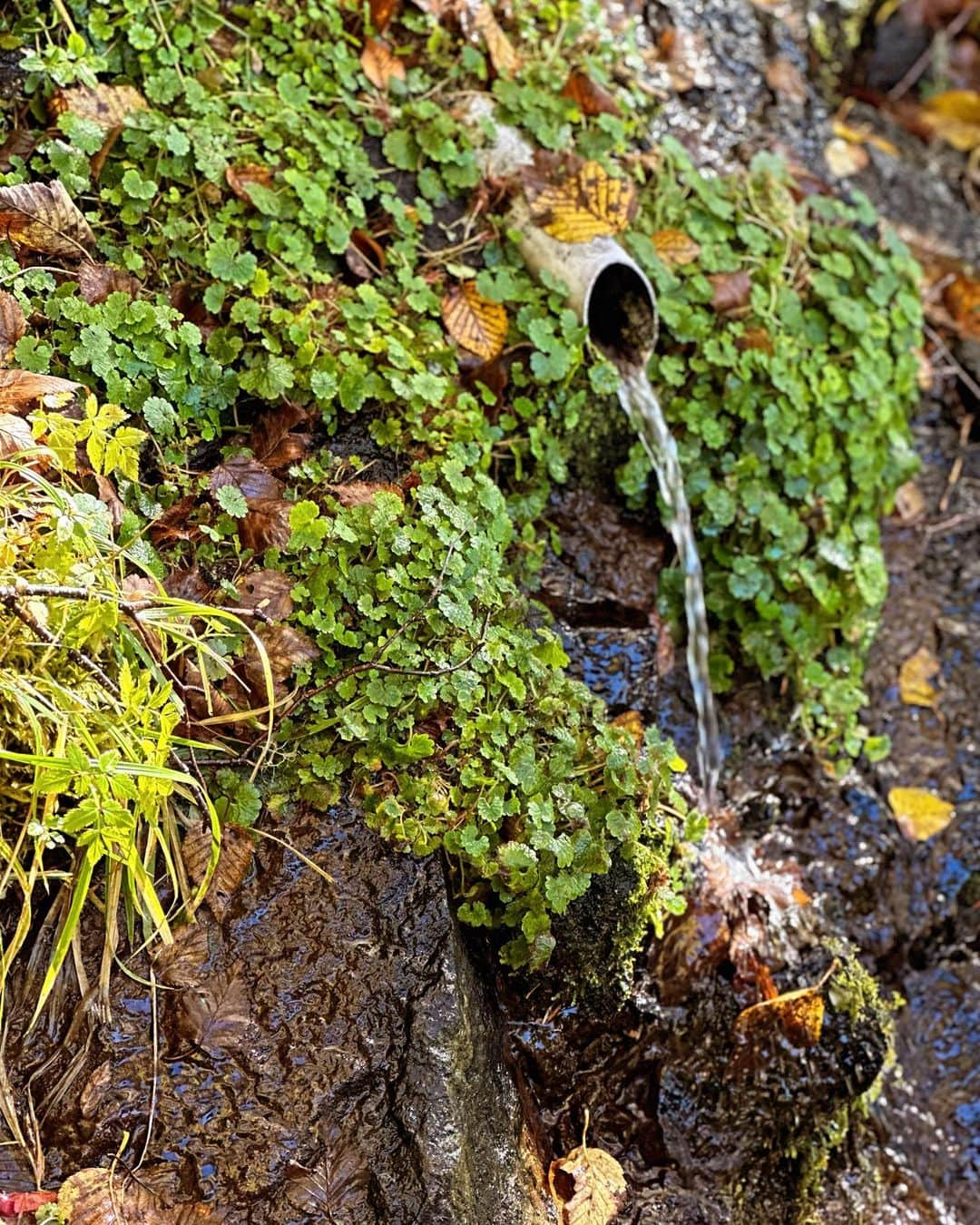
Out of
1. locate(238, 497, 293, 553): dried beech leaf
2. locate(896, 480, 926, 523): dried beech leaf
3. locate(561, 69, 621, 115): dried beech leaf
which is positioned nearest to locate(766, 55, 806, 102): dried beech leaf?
locate(561, 69, 621, 115): dried beech leaf

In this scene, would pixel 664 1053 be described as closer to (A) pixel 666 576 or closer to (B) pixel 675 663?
(B) pixel 675 663

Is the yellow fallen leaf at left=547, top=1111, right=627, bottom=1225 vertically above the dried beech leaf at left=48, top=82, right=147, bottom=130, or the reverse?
the dried beech leaf at left=48, top=82, right=147, bottom=130

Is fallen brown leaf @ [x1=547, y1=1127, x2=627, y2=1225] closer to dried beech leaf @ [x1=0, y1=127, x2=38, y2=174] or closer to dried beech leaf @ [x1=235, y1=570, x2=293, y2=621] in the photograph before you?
dried beech leaf @ [x1=235, y1=570, x2=293, y2=621]

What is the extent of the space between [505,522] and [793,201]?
2.04 metres

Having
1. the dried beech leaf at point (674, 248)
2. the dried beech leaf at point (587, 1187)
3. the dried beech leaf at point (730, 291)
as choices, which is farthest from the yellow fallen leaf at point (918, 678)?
the dried beech leaf at point (587, 1187)

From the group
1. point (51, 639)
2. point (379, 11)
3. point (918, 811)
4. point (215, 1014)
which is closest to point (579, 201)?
point (379, 11)

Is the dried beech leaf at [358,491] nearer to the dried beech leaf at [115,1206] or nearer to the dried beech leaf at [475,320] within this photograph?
the dried beech leaf at [475,320]

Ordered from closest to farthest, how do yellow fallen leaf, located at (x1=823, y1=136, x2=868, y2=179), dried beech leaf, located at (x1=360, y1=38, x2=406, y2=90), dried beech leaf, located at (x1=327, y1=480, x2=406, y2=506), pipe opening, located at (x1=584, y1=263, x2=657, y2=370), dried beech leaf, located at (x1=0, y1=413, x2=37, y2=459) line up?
dried beech leaf, located at (x1=0, y1=413, x2=37, y2=459)
dried beech leaf, located at (x1=327, y1=480, x2=406, y2=506)
dried beech leaf, located at (x1=360, y1=38, x2=406, y2=90)
pipe opening, located at (x1=584, y1=263, x2=657, y2=370)
yellow fallen leaf, located at (x1=823, y1=136, x2=868, y2=179)

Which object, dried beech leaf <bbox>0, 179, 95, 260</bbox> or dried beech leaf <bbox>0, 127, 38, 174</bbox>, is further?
dried beech leaf <bbox>0, 127, 38, 174</bbox>

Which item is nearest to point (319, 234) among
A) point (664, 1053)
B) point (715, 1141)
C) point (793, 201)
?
point (793, 201)

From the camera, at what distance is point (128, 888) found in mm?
2172

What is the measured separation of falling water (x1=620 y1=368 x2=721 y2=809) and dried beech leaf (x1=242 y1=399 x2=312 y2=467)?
42.1 inches

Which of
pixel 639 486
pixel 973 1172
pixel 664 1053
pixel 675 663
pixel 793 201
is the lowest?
pixel 973 1172

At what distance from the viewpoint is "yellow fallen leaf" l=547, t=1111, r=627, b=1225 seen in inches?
94.7
